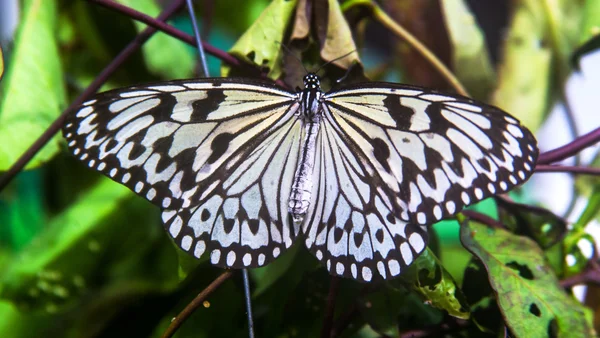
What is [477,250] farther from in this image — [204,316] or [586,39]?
[586,39]

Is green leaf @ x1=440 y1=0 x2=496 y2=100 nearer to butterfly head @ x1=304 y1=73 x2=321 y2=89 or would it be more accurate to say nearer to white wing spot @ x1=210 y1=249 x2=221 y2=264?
butterfly head @ x1=304 y1=73 x2=321 y2=89

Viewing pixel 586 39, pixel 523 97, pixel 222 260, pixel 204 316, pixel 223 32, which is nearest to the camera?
pixel 222 260

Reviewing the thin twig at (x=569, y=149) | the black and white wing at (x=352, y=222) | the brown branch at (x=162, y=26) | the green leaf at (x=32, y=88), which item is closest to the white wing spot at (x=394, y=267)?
the black and white wing at (x=352, y=222)

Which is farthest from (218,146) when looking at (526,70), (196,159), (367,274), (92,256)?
(526,70)

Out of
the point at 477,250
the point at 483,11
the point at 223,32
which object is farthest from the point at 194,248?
the point at 483,11

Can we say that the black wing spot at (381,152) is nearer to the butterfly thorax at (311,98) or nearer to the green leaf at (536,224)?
the butterfly thorax at (311,98)

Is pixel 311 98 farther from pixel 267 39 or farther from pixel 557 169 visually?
pixel 557 169

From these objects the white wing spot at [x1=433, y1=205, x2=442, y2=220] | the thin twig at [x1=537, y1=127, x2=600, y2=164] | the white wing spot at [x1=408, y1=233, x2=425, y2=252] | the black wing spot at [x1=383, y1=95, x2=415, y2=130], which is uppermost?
the black wing spot at [x1=383, y1=95, x2=415, y2=130]

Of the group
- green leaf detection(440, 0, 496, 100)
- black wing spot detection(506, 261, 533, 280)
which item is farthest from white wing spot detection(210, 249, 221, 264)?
green leaf detection(440, 0, 496, 100)
